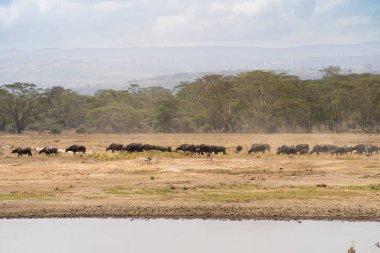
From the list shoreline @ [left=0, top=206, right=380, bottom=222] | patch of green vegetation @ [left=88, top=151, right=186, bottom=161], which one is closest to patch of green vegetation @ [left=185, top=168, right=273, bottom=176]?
patch of green vegetation @ [left=88, top=151, right=186, bottom=161]

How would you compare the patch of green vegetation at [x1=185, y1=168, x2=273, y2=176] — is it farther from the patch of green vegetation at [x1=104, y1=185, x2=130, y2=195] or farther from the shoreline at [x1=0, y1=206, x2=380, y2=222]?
the shoreline at [x1=0, y1=206, x2=380, y2=222]

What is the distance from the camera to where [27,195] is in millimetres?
27672

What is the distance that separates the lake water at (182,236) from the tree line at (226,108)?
5435 centimetres

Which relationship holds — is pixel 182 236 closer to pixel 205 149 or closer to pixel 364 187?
pixel 364 187

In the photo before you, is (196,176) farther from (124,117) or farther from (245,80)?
(124,117)

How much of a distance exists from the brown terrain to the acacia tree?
4489 cm

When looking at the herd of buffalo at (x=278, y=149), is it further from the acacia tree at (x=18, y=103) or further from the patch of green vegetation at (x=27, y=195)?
the acacia tree at (x=18, y=103)

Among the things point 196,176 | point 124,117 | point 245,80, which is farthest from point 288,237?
point 124,117

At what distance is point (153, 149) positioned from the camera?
Answer: 4522 cm

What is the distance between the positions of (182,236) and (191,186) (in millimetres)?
9129

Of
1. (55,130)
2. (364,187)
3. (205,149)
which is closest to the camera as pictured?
(364,187)

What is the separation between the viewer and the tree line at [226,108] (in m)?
76.9

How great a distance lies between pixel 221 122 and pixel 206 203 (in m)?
60.8

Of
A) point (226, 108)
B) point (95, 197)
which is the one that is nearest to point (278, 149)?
point (95, 197)
